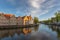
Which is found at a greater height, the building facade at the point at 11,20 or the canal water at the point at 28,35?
the building facade at the point at 11,20

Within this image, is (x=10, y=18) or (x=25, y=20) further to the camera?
(x=25, y=20)

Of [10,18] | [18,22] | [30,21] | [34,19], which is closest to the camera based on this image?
[10,18]

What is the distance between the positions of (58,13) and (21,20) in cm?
1893

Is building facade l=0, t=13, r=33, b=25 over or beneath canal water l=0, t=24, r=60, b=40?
over

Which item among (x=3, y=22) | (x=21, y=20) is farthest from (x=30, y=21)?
(x=3, y=22)

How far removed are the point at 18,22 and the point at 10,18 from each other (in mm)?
6294

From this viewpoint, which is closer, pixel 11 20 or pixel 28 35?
pixel 28 35

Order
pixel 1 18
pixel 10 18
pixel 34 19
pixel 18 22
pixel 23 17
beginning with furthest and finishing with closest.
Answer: pixel 34 19 → pixel 23 17 → pixel 18 22 → pixel 10 18 → pixel 1 18

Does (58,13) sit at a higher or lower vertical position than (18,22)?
higher

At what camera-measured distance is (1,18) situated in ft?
170

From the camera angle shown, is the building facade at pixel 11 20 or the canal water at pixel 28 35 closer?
the canal water at pixel 28 35

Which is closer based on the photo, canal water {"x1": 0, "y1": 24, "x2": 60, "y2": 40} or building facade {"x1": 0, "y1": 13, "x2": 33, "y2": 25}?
canal water {"x1": 0, "y1": 24, "x2": 60, "y2": 40}

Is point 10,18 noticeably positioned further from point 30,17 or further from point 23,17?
point 30,17

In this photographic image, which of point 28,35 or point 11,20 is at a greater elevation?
point 11,20
